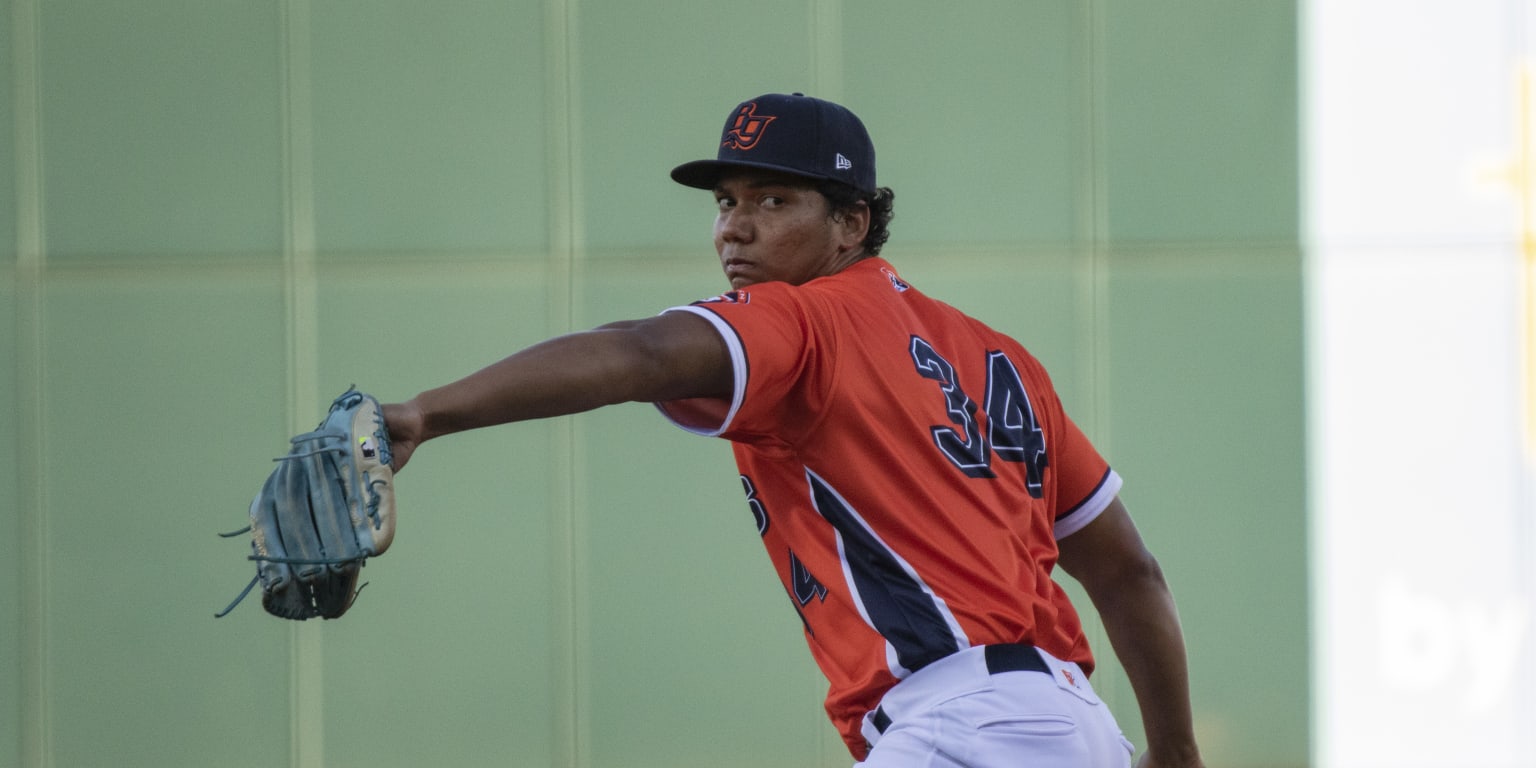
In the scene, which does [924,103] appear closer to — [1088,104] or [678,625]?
[1088,104]

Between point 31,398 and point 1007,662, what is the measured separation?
14.0 ft

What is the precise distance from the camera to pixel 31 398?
5543 mm

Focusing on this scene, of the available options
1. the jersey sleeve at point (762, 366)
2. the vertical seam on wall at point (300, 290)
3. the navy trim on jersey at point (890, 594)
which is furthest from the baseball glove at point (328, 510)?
the vertical seam on wall at point (300, 290)

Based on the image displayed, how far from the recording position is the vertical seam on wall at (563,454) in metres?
5.49

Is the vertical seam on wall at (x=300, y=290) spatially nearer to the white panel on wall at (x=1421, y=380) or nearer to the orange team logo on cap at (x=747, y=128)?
the orange team logo on cap at (x=747, y=128)

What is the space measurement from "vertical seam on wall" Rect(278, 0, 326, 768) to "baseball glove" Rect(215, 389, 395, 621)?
11.9 feet

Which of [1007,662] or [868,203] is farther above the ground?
[868,203]

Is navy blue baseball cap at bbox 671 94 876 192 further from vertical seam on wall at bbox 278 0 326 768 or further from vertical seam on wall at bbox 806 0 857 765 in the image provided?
vertical seam on wall at bbox 278 0 326 768

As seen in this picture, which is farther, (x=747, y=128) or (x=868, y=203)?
(x=868, y=203)

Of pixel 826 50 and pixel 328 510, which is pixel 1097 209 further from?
pixel 328 510

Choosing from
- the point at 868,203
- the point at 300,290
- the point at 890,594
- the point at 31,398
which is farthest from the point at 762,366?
→ the point at 31,398

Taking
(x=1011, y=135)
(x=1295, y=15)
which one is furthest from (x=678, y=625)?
(x=1295, y=15)

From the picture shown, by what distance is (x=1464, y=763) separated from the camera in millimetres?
5555

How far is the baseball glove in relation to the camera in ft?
6.31
